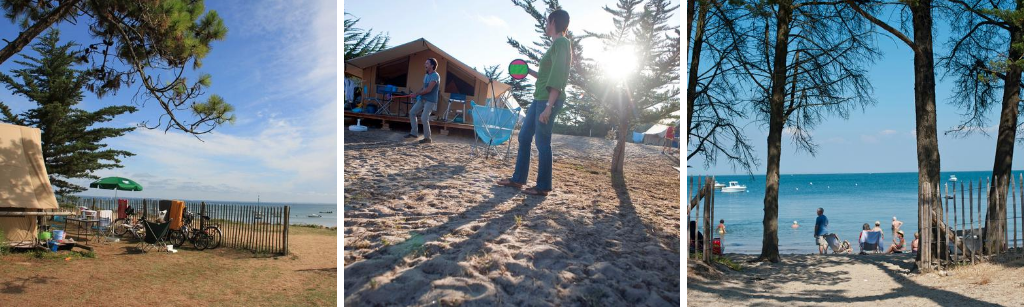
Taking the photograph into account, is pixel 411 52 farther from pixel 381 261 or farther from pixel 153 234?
pixel 153 234

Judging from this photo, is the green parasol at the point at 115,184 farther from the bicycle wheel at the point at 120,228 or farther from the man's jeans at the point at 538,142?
the man's jeans at the point at 538,142

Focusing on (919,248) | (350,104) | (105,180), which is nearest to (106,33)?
(105,180)

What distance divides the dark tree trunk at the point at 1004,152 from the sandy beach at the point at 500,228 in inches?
243

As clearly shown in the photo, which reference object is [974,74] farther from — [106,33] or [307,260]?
[106,33]

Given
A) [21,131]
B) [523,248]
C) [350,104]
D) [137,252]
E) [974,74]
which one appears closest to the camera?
[523,248]

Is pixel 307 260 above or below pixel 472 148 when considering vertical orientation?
below

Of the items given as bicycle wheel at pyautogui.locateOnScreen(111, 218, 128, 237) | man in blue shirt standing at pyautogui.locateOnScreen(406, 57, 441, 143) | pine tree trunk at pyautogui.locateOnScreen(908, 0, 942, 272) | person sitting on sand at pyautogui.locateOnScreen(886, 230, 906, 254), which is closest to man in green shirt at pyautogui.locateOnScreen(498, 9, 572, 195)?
man in blue shirt standing at pyautogui.locateOnScreen(406, 57, 441, 143)

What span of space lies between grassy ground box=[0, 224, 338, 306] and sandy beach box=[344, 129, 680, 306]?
748 centimetres

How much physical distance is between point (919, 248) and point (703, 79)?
3.07m

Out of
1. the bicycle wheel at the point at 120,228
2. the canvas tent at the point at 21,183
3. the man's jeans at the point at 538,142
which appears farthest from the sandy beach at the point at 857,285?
the bicycle wheel at the point at 120,228

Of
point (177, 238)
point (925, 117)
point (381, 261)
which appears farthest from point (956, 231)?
point (177, 238)

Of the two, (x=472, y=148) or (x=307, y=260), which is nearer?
(x=472, y=148)

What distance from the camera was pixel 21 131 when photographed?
31.2 ft

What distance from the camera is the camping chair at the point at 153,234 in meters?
11.4
